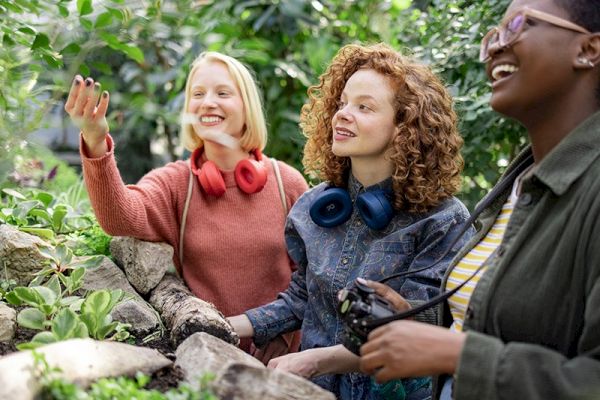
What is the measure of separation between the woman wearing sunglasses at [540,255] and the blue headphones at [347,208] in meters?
0.70

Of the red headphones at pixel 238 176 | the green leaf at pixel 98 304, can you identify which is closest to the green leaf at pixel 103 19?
the red headphones at pixel 238 176

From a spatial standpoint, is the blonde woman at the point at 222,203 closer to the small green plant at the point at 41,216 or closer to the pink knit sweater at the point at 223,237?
the pink knit sweater at the point at 223,237

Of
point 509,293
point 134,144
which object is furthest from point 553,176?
point 134,144

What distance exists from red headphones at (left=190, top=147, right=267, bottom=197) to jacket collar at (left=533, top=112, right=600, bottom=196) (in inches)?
59.3

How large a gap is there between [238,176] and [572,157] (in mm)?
1590

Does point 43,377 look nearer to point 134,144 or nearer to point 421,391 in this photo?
point 421,391

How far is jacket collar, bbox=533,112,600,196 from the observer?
171cm

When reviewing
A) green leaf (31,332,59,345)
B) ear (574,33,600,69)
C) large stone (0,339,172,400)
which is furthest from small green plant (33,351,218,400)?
ear (574,33,600,69)

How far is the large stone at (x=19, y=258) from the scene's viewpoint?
9.11 ft

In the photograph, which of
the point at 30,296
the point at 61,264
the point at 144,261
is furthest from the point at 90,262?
the point at 30,296

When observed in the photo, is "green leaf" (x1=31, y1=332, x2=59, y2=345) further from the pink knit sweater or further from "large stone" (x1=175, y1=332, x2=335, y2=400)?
the pink knit sweater

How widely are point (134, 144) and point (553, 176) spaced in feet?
20.0

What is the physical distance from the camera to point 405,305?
6.82 feet

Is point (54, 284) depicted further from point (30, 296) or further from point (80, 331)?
point (80, 331)
